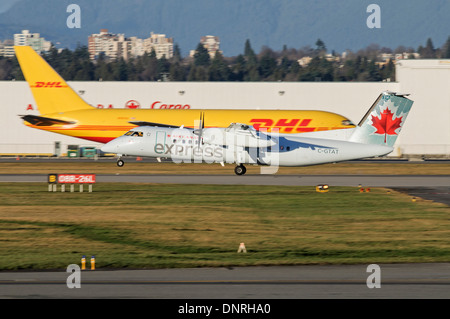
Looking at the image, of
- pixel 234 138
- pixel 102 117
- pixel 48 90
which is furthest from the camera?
pixel 48 90

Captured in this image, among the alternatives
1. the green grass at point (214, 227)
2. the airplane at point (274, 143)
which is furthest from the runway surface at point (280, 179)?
the green grass at point (214, 227)

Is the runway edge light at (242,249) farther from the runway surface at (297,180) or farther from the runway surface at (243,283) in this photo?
the runway surface at (297,180)

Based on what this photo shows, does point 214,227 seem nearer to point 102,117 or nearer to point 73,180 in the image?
point 73,180

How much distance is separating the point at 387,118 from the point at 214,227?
22966 mm

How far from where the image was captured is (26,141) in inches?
3071

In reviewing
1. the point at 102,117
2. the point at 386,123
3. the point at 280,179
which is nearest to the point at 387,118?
the point at 386,123

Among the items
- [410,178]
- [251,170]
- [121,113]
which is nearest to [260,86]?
[121,113]

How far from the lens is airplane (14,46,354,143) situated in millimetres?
59344

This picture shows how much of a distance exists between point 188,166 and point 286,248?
34.4 meters

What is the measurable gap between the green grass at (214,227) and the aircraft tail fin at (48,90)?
23.5m

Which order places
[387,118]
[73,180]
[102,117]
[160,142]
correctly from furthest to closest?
[102,117]
[160,142]
[387,118]
[73,180]

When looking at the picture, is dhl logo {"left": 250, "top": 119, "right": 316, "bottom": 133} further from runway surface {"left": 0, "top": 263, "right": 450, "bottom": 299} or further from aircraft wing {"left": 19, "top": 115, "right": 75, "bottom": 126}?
runway surface {"left": 0, "top": 263, "right": 450, "bottom": 299}

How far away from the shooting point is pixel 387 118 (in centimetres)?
4491
